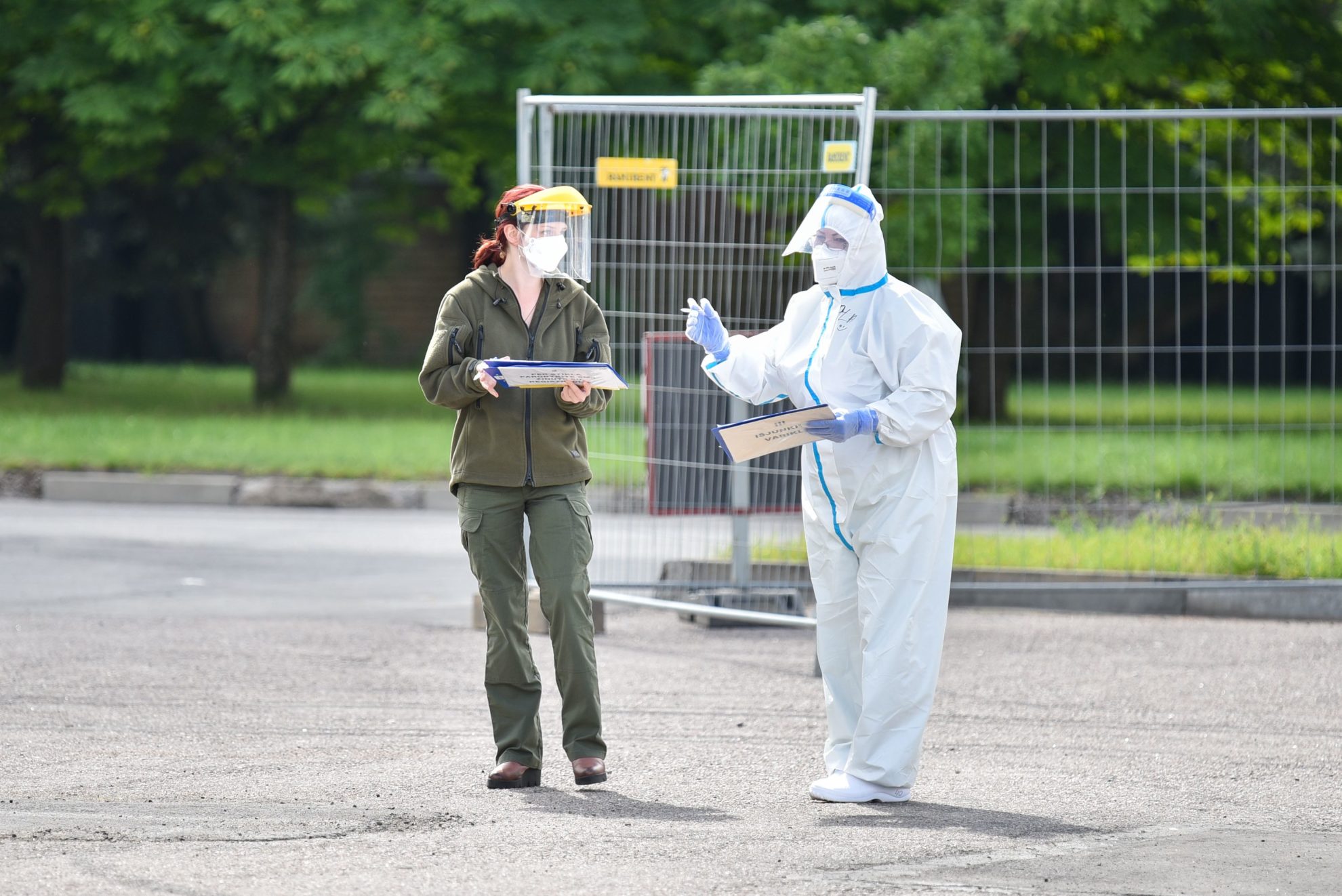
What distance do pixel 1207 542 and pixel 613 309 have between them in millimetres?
3491

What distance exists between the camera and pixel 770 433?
16.8 ft

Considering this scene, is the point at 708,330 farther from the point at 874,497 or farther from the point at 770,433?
the point at 874,497

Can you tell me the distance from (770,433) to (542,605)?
2.80 feet

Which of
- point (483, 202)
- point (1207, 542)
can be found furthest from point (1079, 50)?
point (483, 202)

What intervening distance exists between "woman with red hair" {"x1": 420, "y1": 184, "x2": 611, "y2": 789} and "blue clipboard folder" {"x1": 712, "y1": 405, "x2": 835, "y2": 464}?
17.1 inches

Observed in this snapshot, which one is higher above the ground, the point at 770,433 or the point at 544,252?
the point at 544,252

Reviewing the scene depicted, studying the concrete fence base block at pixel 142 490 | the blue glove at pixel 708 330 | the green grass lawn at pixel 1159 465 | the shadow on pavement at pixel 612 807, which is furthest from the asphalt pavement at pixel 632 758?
the concrete fence base block at pixel 142 490

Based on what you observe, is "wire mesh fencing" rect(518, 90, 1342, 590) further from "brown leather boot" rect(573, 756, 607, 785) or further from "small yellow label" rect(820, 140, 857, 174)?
"brown leather boot" rect(573, 756, 607, 785)

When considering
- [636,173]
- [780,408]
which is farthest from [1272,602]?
[636,173]

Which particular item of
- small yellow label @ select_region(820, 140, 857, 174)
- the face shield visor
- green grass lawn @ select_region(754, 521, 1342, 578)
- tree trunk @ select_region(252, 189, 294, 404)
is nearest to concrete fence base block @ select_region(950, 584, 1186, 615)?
green grass lawn @ select_region(754, 521, 1342, 578)

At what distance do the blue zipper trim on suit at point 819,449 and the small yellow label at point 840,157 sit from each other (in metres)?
1.93

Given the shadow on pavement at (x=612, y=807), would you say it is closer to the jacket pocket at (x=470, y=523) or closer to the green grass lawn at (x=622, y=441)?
the jacket pocket at (x=470, y=523)

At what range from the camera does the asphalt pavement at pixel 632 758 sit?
4.30 meters

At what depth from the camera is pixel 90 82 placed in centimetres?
1859
